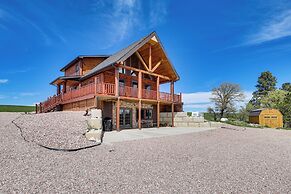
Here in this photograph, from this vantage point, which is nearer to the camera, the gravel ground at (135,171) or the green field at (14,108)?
the gravel ground at (135,171)

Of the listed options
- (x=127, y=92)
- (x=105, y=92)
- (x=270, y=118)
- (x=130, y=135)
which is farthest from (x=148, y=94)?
(x=270, y=118)

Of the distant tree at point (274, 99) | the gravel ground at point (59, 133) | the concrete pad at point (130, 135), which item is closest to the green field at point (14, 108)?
the gravel ground at point (59, 133)

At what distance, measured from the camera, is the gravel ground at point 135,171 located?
13.3 ft

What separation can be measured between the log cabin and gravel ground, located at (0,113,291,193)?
678 cm

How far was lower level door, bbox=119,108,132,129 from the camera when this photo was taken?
662 inches

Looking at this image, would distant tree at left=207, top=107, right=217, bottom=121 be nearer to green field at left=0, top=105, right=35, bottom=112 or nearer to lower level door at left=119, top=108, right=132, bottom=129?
lower level door at left=119, top=108, right=132, bottom=129

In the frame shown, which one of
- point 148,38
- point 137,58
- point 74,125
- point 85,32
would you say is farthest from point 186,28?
point 74,125

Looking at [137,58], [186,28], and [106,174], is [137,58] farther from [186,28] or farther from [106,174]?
[106,174]

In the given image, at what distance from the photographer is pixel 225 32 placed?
62.3 ft

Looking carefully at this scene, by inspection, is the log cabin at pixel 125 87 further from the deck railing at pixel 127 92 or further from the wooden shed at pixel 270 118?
the wooden shed at pixel 270 118

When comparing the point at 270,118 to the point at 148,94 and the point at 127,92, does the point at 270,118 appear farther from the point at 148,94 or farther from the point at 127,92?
the point at 127,92

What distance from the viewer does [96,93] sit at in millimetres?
12992

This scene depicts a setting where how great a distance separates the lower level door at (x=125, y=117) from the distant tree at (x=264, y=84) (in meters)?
39.4

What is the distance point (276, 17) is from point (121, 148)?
12659 millimetres
